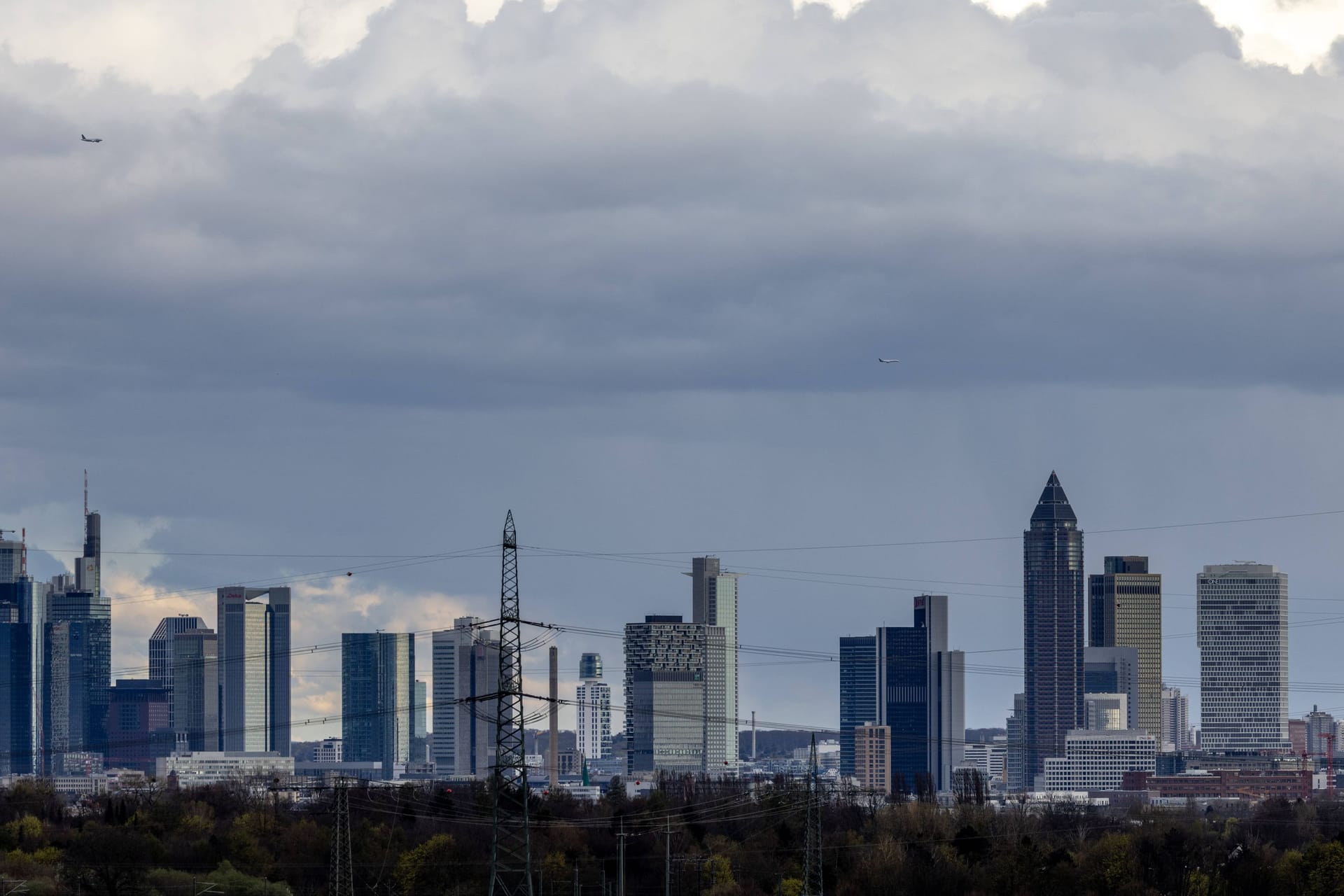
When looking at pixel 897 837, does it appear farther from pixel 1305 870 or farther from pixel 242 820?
pixel 242 820

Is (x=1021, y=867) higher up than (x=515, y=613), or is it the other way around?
(x=515, y=613)

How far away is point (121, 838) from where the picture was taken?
154875 mm

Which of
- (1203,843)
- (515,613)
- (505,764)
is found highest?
(515,613)

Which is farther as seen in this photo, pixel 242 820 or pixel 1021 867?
pixel 242 820

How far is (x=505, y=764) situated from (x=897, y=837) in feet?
313

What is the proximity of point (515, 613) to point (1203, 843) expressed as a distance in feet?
325

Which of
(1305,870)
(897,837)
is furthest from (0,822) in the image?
(1305,870)

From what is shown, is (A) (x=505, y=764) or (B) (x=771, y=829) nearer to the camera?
(A) (x=505, y=764)

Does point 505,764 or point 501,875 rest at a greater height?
point 505,764

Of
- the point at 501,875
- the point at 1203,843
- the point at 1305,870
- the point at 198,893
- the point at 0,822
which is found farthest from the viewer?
the point at 0,822

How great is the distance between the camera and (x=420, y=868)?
159 metres

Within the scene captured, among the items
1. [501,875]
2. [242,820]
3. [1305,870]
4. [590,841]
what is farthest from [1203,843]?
[242,820]

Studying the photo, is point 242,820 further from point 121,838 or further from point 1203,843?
point 1203,843

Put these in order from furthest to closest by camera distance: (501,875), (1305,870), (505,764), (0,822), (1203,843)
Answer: (0,822) < (1203,843) < (1305,870) < (501,875) < (505,764)
